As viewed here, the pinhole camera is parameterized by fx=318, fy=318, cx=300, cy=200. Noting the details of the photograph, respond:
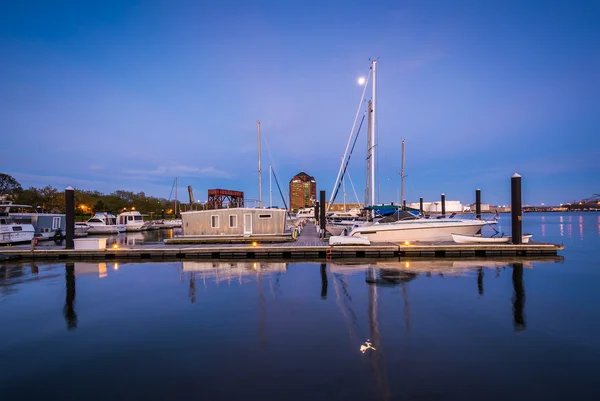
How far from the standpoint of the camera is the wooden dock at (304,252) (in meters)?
21.7

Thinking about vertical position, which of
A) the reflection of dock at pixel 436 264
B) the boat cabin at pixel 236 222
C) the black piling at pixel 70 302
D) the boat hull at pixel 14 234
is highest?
the boat cabin at pixel 236 222

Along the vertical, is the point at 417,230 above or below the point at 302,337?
above

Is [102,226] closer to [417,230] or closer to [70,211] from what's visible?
[70,211]

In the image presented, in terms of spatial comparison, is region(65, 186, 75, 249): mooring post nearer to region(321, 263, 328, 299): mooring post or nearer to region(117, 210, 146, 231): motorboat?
region(321, 263, 328, 299): mooring post

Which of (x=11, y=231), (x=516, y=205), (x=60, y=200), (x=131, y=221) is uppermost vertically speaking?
(x=60, y=200)

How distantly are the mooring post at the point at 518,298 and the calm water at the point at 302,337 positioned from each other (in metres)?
0.09

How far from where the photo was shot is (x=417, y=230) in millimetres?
25844

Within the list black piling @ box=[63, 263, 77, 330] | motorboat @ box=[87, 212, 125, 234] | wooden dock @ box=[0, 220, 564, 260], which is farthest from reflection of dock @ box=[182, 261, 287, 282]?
motorboat @ box=[87, 212, 125, 234]

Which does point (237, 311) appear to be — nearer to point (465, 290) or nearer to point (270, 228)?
point (465, 290)

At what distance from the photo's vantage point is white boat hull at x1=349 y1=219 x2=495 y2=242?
25.7m

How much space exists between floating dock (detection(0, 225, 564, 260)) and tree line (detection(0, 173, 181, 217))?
3280cm

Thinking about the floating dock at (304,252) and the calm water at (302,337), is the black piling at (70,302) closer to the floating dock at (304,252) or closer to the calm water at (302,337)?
the calm water at (302,337)

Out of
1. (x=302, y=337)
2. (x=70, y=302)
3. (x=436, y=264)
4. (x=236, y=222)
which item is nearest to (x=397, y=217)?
(x=436, y=264)

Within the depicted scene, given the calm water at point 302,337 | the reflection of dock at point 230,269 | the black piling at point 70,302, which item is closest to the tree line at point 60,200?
the black piling at point 70,302
